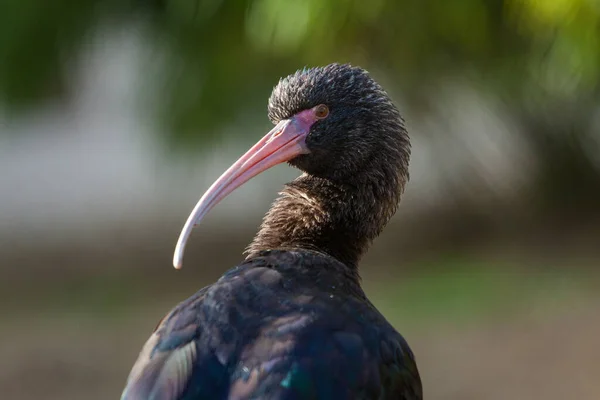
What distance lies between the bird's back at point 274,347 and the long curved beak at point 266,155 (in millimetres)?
341

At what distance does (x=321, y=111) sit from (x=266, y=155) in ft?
0.78

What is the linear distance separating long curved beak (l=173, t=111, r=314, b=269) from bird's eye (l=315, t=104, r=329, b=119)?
3 cm

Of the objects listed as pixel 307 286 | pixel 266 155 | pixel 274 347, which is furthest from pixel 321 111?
pixel 274 347

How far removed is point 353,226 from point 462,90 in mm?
5161

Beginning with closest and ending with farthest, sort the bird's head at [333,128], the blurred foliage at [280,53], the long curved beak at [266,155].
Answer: the long curved beak at [266,155], the bird's head at [333,128], the blurred foliage at [280,53]

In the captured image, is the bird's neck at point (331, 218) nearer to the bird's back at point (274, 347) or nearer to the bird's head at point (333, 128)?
the bird's head at point (333, 128)

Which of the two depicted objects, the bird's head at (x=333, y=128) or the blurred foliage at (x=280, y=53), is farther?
the blurred foliage at (x=280, y=53)

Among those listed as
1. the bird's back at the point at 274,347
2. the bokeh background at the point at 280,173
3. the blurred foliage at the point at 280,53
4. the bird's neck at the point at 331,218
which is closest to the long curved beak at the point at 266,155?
the bird's neck at the point at 331,218

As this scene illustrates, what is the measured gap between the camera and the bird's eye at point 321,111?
3.41 metres

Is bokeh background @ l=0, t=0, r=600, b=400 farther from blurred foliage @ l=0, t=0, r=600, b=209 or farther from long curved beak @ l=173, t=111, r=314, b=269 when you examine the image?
long curved beak @ l=173, t=111, r=314, b=269

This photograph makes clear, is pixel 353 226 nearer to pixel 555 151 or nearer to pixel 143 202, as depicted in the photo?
pixel 555 151

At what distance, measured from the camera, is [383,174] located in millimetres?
3471

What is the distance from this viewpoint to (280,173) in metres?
8.60

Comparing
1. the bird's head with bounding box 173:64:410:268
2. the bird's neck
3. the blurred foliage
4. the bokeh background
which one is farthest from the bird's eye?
the blurred foliage
